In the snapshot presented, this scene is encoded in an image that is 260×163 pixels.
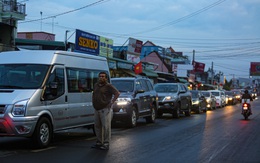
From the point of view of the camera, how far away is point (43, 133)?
30.4 ft

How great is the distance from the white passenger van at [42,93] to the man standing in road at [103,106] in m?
1.10

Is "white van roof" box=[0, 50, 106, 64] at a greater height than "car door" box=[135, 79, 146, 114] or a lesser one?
greater

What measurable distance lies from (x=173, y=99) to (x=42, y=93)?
1235 cm

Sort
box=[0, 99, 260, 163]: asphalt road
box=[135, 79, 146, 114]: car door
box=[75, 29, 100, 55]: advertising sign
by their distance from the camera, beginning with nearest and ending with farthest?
box=[0, 99, 260, 163]: asphalt road < box=[135, 79, 146, 114]: car door < box=[75, 29, 100, 55]: advertising sign

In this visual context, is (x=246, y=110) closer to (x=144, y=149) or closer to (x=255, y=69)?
(x=144, y=149)

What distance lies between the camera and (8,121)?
27.9 ft

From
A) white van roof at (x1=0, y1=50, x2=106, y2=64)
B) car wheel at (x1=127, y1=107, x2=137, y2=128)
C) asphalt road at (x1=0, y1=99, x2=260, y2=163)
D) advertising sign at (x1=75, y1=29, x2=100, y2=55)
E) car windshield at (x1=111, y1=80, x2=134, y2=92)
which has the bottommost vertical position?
asphalt road at (x1=0, y1=99, x2=260, y2=163)

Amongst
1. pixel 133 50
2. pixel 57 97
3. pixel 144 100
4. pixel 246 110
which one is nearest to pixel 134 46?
pixel 133 50

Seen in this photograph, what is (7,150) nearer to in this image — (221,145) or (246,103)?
(221,145)

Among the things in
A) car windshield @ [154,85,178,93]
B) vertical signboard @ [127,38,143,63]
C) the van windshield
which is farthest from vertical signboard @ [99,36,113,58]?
the van windshield

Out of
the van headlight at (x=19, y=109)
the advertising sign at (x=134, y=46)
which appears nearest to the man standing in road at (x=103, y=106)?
the van headlight at (x=19, y=109)

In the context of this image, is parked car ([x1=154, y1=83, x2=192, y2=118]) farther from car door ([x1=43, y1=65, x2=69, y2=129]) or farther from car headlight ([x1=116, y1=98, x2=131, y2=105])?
car door ([x1=43, y1=65, x2=69, y2=129])

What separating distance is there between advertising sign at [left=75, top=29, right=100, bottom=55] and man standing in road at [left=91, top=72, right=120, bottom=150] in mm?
18533

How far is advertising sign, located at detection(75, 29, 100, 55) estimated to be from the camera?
1091 inches
